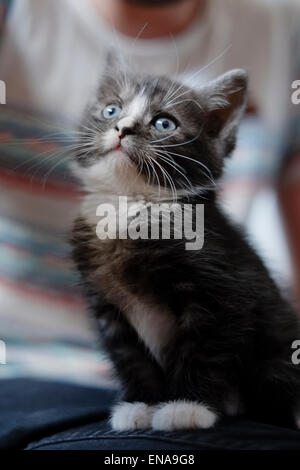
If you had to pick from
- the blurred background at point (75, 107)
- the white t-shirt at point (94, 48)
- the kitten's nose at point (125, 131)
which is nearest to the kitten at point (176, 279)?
the kitten's nose at point (125, 131)

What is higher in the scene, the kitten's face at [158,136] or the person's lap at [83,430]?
the kitten's face at [158,136]

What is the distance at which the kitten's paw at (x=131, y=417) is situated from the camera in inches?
28.5

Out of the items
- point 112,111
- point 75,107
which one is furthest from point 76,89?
point 112,111

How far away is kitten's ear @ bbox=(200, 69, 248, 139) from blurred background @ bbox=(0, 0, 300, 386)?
144 mm

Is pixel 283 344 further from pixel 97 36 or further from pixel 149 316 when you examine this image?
pixel 97 36

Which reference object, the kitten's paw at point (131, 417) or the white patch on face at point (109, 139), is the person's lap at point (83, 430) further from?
the white patch on face at point (109, 139)

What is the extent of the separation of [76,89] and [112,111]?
0.38 metres

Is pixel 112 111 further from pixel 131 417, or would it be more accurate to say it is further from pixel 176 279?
pixel 131 417

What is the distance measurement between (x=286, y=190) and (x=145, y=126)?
0.63m

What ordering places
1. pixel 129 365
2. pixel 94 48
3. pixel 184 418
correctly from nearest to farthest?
pixel 184 418 < pixel 129 365 < pixel 94 48

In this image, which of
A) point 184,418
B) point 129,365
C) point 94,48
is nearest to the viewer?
point 184,418

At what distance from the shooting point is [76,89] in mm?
1108

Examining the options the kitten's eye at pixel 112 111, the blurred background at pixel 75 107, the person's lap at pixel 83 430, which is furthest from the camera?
the blurred background at pixel 75 107

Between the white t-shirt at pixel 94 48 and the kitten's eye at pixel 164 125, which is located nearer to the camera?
the kitten's eye at pixel 164 125
